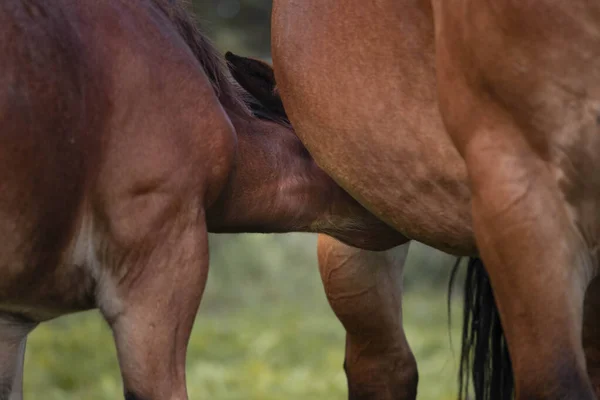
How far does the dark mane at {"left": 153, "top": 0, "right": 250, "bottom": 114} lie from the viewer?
10.6 ft

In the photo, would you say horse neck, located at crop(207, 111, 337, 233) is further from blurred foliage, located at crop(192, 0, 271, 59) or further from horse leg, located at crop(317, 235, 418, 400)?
blurred foliage, located at crop(192, 0, 271, 59)

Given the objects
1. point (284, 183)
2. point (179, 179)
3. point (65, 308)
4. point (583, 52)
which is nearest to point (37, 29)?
point (179, 179)

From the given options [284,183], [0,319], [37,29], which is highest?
[37,29]

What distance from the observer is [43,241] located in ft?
8.87

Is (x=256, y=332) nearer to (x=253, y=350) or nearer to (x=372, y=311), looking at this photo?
(x=253, y=350)

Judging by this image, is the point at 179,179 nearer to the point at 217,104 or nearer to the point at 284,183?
the point at 217,104

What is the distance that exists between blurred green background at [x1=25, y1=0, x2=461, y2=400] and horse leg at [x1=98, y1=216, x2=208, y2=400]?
850 mm

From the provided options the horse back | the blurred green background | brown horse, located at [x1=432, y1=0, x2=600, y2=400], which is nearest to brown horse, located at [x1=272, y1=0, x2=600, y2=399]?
brown horse, located at [x1=432, y1=0, x2=600, y2=400]

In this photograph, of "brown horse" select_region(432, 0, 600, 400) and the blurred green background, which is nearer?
"brown horse" select_region(432, 0, 600, 400)

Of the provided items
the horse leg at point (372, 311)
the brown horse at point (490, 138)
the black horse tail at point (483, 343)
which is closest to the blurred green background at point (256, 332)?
the horse leg at point (372, 311)

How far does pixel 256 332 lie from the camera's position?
24.1 ft

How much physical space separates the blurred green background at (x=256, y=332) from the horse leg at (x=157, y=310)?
0.85 meters

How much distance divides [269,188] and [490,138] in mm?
1169

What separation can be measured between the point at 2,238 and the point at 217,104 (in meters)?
0.74
